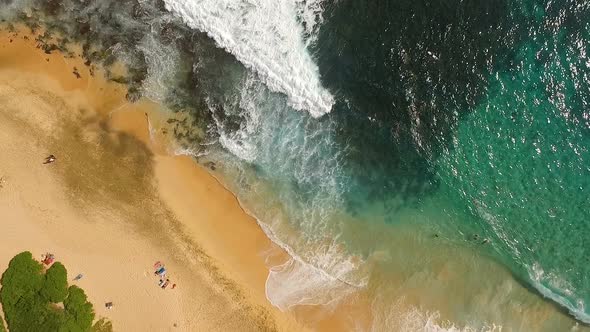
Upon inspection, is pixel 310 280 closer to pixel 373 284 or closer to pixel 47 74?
pixel 373 284

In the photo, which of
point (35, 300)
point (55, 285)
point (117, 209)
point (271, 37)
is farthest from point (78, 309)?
point (271, 37)

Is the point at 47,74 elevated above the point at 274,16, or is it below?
below

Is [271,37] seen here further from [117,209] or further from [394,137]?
[117,209]

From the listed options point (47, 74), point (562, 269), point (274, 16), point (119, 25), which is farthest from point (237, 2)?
point (562, 269)

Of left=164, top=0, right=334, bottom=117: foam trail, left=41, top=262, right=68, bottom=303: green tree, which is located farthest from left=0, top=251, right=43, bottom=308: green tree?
left=164, top=0, right=334, bottom=117: foam trail

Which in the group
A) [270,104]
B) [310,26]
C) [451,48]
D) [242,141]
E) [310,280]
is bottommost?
[310,280]
